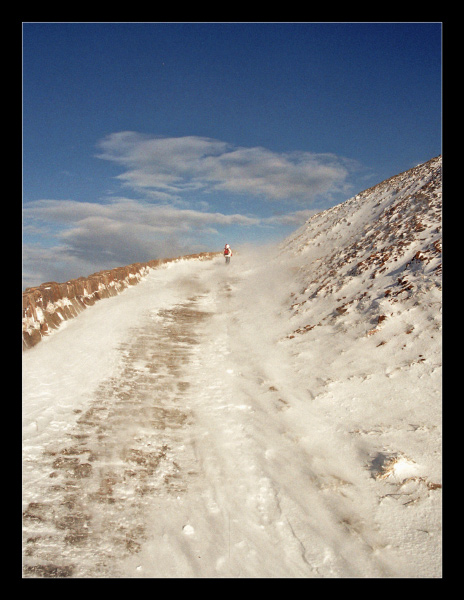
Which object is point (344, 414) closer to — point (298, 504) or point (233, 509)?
point (298, 504)

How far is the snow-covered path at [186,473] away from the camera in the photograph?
2.91 metres

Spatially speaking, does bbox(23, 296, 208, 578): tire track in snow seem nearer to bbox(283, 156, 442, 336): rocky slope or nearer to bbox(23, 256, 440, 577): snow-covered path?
bbox(23, 256, 440, 577): snow-covered path

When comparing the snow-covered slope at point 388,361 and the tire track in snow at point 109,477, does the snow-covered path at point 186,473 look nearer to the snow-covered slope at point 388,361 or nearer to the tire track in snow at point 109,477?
the tire track in snow at point 109,477

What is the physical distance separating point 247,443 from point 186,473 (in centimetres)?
94

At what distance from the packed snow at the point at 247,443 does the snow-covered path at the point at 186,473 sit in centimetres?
2

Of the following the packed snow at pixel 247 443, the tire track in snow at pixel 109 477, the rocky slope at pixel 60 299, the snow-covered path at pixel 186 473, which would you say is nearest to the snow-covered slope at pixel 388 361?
the packed snow at pixel 247 443

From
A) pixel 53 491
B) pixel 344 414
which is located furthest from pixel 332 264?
pixel 53 491

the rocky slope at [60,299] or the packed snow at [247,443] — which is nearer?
the packed snow at [247,443]

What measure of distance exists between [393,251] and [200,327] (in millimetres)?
6250

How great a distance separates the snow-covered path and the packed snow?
2 cm

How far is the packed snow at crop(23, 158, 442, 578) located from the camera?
2977 millimetres

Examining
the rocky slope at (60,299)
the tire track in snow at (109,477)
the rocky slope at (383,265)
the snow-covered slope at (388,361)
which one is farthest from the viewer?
the rocky slope at (60,299)

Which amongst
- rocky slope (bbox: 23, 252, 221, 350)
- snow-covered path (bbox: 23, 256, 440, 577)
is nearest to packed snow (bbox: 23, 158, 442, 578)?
snow-covered path (bbox: 23, 256, 440, 577)

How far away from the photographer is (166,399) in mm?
5656
